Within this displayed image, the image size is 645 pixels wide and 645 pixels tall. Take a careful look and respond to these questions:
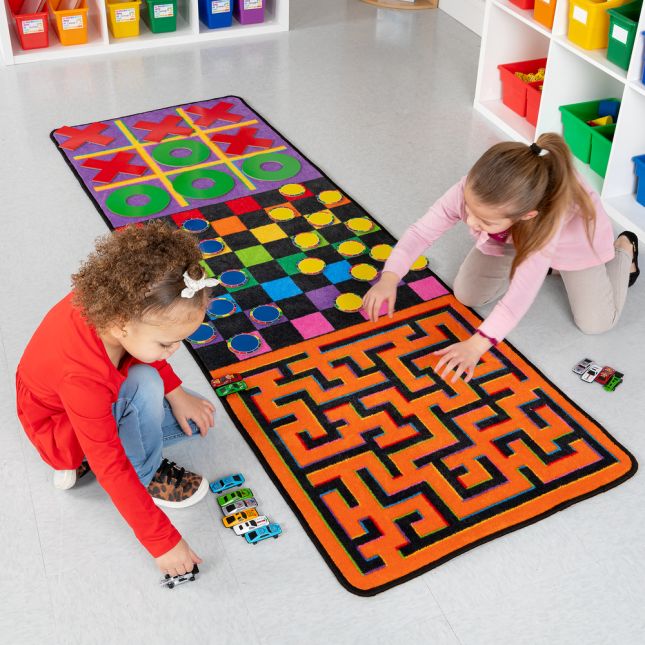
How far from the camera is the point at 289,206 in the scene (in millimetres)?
2447

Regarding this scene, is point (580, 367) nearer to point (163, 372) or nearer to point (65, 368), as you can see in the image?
point (163, 372)

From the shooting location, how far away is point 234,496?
5.24ft

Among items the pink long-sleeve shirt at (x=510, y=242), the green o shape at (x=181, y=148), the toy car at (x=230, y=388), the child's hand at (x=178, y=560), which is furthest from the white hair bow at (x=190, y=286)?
the green o shape at (x=181, y=148)

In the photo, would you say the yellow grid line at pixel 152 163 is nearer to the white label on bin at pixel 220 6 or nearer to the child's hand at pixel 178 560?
the white label on bin at pixel 220 6

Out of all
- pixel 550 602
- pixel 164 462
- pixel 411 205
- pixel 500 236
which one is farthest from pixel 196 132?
pixel 550 602

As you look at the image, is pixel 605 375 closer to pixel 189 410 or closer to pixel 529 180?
pixel 529 180

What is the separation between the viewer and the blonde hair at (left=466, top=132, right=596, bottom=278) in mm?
1579

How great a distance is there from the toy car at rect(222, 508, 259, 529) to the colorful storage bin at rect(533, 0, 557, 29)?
1.81 metres

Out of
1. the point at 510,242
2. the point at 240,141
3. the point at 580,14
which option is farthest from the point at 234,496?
the point at 580,14

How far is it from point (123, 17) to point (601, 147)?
1900 mm

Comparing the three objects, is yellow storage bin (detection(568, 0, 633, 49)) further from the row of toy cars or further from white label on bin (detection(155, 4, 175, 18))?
white label on bin (detection(155, 4, 175, 18))

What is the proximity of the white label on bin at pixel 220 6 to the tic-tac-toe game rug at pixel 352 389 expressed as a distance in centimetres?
107

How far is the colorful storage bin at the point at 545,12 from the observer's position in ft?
8.44

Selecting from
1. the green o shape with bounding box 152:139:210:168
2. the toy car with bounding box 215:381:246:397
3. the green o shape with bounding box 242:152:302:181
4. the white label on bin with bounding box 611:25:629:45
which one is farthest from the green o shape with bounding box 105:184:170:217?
the white label on bin with bounding box 611:25:629:45
